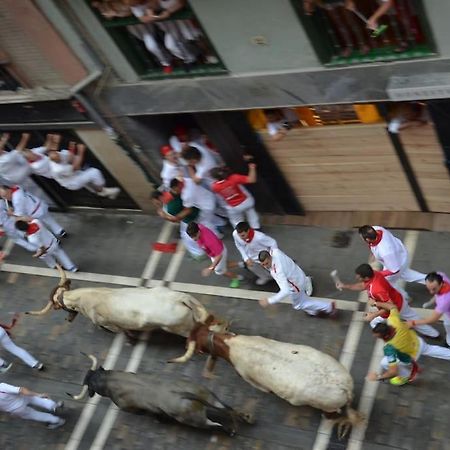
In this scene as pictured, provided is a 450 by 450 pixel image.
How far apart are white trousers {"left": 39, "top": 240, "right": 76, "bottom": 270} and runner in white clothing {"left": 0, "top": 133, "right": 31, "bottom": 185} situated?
157 cm

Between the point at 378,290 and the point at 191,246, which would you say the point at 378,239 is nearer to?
the point at 378,290

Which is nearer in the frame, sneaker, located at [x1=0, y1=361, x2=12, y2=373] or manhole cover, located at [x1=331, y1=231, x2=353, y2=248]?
sneaker, located at [x1=0, y1=361, x2=12, y2=373]

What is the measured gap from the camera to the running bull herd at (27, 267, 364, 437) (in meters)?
9.16

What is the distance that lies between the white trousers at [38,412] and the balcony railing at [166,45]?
532cm

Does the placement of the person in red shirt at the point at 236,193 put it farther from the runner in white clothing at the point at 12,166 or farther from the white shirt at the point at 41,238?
the runner in white clothing at the point at 12,166

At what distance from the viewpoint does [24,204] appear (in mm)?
13305

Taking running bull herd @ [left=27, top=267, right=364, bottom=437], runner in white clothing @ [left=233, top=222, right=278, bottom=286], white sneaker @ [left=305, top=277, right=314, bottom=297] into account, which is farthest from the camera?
white sneaker @ [left=305, top=277, right=314, bottom=297]

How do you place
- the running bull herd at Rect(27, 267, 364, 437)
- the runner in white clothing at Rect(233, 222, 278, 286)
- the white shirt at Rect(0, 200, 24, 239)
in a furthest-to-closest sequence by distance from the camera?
the white shirt at Rect(0, 200, 24, 239) < the runner in white clothing at Rect(233, 222, 278, 286) < the running bull herd at Rect(27, 267, 364, 437)

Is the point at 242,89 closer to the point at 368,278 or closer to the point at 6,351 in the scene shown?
the point at 368,278

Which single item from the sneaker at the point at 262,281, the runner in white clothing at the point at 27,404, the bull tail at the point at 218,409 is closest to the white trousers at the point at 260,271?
the sneaker at the point at 262,281

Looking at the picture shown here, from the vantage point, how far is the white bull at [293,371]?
29.7 ft

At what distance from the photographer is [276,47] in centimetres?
1004

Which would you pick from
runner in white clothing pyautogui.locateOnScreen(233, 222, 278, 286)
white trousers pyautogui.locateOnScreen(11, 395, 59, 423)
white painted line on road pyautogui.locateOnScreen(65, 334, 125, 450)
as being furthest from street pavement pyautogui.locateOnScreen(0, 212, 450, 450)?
runner in white clothing pyautogui.locateOnScreen(233, 222, 278, 286)

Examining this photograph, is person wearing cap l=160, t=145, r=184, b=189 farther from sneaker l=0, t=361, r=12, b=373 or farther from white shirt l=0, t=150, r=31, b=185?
sneaker l=0, t=361, r=12, b=373
